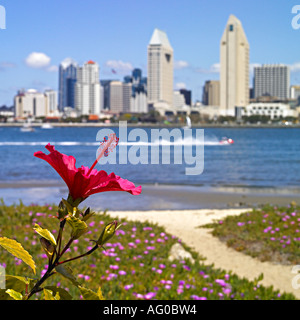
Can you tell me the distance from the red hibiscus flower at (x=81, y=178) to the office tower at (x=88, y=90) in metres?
131

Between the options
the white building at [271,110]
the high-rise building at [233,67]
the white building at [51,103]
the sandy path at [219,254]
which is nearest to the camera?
the sandy path at [219,254]

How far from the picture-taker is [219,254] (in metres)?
6.54

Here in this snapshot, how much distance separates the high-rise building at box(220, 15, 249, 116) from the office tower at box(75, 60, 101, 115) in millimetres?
41620

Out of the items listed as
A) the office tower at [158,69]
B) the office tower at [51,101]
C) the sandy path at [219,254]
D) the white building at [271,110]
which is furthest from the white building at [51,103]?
the sandy path at [219,254]

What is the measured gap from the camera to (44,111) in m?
109

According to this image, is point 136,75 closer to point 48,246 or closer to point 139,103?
point 139,103

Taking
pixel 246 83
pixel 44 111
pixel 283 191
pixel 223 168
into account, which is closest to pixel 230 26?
pixel 246 83

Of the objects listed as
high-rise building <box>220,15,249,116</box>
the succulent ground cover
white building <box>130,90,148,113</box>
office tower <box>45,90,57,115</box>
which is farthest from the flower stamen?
white building <box>130,90,148,113</box>

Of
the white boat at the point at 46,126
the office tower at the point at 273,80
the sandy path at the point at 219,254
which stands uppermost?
the office tower at the point at 273,80

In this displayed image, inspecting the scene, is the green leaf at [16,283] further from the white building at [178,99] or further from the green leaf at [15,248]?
the white building at [178,99]

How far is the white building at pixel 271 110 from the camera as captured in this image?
9688 cm

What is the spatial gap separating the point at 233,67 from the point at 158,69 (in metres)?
44.2

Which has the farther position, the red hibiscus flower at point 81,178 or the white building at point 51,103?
the white building at point 51,103

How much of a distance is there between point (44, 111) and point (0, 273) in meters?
112
